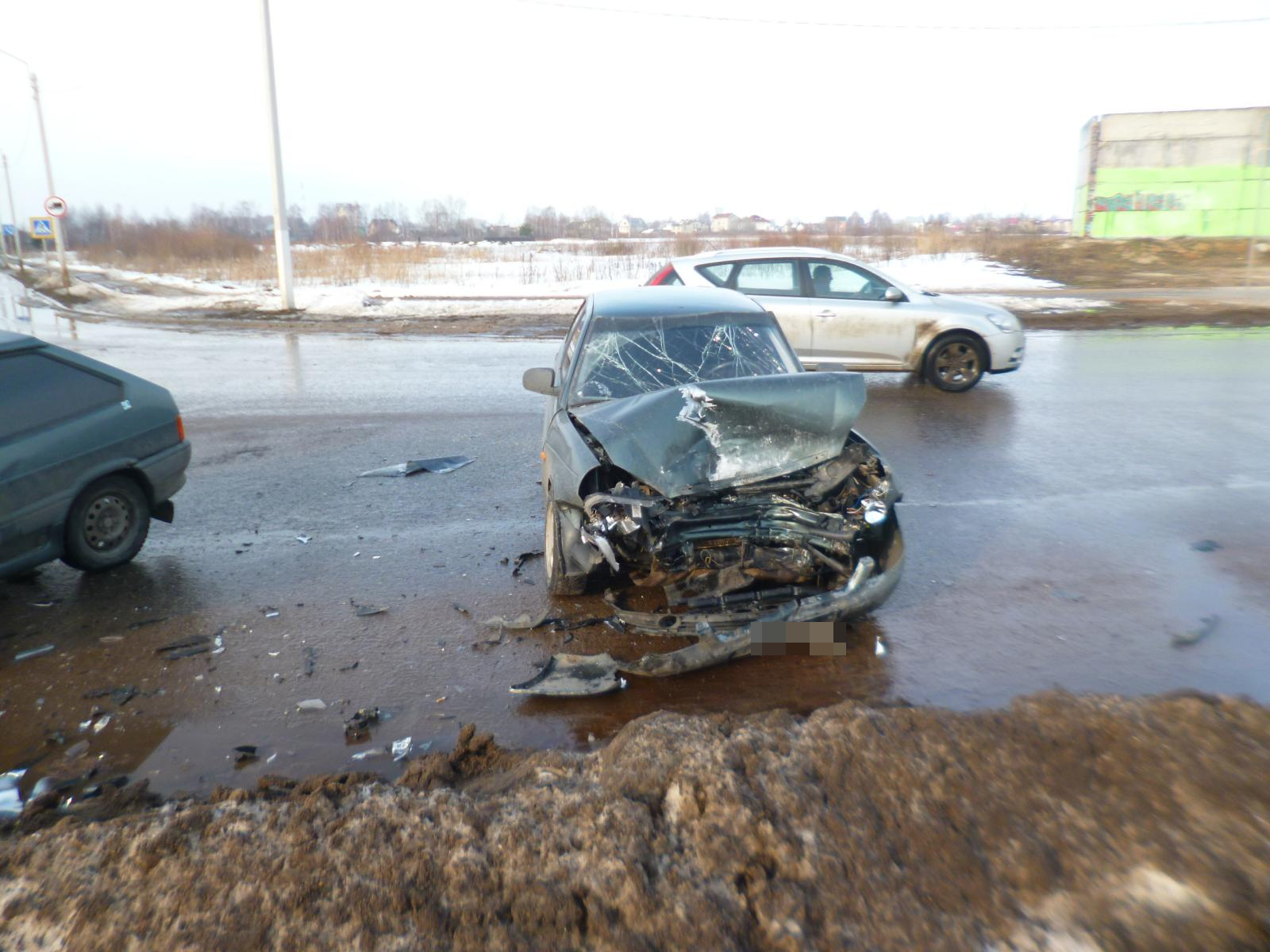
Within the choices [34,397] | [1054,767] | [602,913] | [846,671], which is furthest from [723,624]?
[34,397]

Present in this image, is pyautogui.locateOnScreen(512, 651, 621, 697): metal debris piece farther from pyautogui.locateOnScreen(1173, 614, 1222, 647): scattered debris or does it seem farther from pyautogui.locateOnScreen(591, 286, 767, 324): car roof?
pyautogui.locateOnScreen(1173, 614, 1222, 647): scattered debris

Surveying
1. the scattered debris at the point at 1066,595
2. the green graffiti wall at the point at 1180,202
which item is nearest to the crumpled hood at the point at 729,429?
the scattered debris at the point at 1066,595

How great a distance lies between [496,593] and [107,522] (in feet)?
8.79

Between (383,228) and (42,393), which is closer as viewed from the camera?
→ (42,393)

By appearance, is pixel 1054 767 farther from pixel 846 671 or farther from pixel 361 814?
pixel 361 814

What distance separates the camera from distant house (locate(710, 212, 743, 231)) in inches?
3073

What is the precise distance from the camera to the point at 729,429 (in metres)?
4.69

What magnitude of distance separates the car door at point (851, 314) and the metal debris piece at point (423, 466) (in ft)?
17.4

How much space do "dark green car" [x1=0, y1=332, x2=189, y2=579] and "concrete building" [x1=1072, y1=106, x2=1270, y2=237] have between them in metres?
42.9

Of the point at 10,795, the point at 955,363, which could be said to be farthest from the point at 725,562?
the point at 955,363

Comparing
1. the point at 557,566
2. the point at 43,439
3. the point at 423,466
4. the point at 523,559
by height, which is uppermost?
the point at 43,439

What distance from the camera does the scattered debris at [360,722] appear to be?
12.6ft

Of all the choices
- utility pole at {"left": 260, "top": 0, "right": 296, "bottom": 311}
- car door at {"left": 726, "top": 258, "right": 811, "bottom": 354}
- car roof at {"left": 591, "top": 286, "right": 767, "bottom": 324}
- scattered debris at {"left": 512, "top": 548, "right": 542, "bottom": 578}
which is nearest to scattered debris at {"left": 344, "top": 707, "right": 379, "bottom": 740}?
scattered debris at {"left": 512, "top": 548, "right": 542, "bottom": 578}

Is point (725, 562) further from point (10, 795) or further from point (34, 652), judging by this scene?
point (34, 652)
